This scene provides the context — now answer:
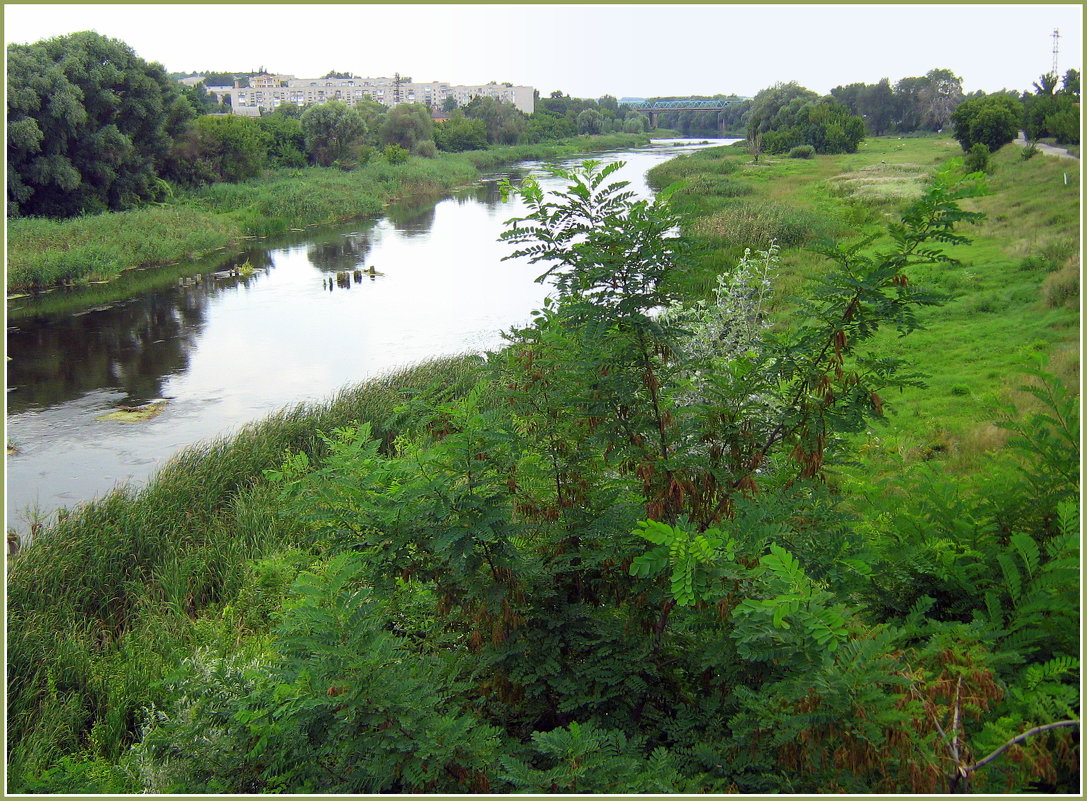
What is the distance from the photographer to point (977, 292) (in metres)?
12.5

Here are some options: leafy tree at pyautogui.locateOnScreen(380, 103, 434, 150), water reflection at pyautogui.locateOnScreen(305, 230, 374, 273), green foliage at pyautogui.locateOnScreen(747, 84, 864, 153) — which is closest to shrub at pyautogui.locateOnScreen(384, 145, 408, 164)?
leafy tree at pyautogui.locateOnScreen(380, 103, 434, 150)

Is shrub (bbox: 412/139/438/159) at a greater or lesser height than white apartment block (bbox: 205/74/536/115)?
lesser

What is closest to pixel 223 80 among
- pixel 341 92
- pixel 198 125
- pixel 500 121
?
pixel 500 121

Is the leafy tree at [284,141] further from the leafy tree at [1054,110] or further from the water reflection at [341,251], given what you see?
the leafy tree at [1054,110]

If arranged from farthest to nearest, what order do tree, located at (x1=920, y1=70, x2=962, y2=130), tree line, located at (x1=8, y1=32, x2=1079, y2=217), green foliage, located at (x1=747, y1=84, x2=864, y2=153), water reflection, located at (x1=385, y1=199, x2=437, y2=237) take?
green foliage, located at (x1=747, y1=84, x2=864, y2=153)
water reflection, located at (x1=385, y1=199, x2=437, y2=237)
tree, located at (x1=920, y1=70, x2=962, y2=130)
tree line, located at (x1=8, y1=32, x2=1079, y2=217)

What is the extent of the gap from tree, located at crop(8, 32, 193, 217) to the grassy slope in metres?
21.0

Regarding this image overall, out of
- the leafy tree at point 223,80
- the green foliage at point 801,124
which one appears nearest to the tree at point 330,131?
the green foliage at point 801,124

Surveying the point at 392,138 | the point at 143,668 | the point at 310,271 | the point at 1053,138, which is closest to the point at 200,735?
the point at 143,668

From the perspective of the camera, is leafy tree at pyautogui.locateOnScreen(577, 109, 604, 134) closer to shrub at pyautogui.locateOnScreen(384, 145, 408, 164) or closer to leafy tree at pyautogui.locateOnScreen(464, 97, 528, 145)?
leafy tree at pyautogui.locateOnScreen(464, 97, 528, 145)

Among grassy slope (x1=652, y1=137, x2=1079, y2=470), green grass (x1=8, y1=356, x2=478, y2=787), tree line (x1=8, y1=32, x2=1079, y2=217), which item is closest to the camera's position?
green grass (x1=8, y1=356, x2=478, y2=787)

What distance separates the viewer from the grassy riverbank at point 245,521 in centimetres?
448

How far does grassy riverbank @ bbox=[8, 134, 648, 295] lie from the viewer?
2242 cm

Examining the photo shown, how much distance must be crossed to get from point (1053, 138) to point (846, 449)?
16251mm

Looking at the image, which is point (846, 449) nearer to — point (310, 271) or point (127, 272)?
point (310, 271)
